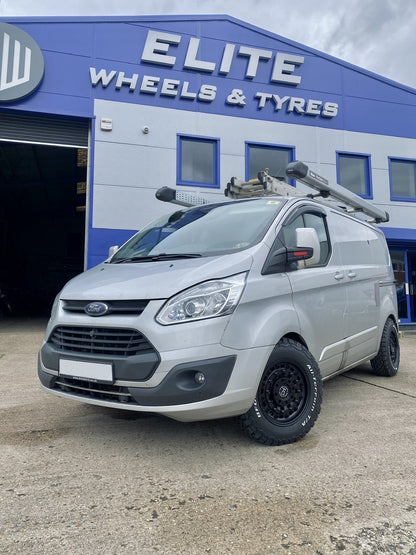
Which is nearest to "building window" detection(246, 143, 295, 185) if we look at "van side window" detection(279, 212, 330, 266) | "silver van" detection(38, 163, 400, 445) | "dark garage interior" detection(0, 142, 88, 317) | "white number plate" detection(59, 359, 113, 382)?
"dark garage interior" detection(0, 142, 88, 317)

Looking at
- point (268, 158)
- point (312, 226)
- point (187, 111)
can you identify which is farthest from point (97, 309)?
point (268, 158)

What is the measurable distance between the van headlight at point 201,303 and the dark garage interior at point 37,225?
41.8 feet

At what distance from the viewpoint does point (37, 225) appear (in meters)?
27.4

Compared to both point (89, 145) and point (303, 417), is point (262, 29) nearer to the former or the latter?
point (89, 145)

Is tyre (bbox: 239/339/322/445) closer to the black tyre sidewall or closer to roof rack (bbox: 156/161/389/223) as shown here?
the black tyre sidewall

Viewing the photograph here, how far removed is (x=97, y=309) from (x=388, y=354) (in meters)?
3.64

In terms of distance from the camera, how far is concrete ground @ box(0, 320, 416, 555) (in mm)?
1702

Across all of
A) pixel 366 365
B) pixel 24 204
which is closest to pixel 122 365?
pixel 366 365

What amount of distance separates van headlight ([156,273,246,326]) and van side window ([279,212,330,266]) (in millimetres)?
773

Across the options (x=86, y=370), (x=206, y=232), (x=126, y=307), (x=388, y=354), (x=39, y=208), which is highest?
(x=39, y=208)

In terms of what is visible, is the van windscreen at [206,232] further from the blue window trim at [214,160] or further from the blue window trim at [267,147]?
the blue window trim at [267,147]

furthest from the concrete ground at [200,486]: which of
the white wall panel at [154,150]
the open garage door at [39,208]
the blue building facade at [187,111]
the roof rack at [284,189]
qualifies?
the open garage door at [39,208]

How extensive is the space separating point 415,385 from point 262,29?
9979 mm

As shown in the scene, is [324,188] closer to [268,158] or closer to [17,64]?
[268,158]
